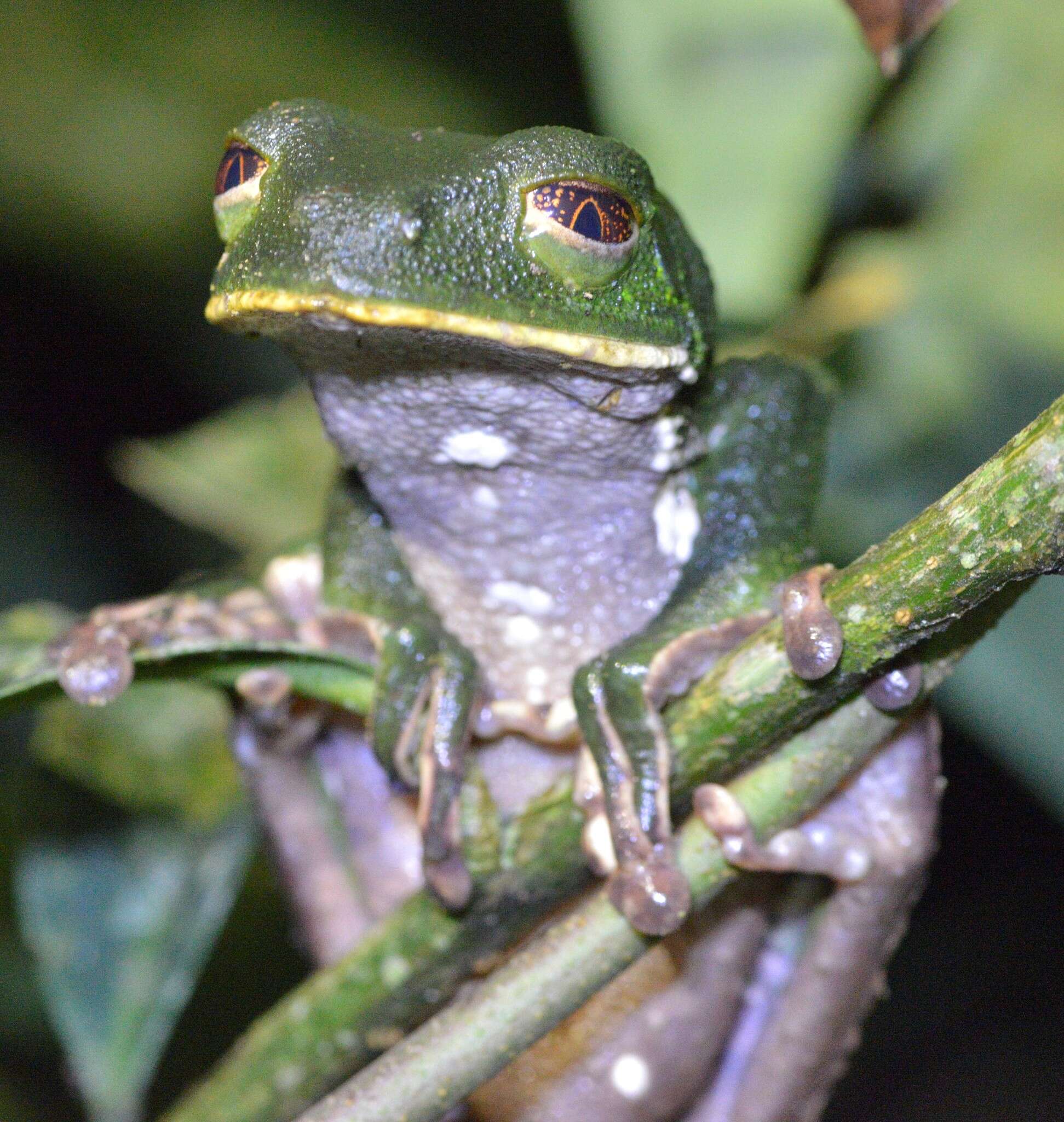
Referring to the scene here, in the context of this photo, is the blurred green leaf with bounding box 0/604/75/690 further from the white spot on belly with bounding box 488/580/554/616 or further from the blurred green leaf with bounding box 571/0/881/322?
the blurred green leaf with bounding box 571/0/881/322

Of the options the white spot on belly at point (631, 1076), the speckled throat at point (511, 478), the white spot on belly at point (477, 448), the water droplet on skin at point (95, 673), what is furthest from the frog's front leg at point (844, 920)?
the water droplet on skin at point (95, 673)

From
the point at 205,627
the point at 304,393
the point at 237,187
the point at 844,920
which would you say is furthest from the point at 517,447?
the point at 304,393

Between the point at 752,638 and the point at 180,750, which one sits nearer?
the point at 752,638

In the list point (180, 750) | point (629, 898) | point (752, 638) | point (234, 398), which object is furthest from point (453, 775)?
point (234, 398)

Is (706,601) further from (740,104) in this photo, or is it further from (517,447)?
(740,104)

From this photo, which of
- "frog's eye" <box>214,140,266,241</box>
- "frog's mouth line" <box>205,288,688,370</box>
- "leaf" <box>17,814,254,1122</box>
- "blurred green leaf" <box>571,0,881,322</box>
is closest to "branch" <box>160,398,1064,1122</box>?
"leaf" <box>17,814,254,1122</box>

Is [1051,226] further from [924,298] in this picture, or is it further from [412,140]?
[412,140]

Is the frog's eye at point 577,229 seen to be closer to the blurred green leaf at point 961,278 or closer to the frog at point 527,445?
the frog at point 527,445

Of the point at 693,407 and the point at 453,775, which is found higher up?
the point at 693,407
